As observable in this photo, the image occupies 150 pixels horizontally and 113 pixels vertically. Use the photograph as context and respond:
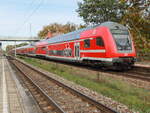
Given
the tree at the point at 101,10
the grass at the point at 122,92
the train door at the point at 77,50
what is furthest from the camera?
the tree at the point at 101,10

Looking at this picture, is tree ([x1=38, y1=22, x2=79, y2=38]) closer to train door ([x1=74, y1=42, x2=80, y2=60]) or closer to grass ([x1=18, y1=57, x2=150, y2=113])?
train door ([x1=74, y1=42, x2=80, y2=60])

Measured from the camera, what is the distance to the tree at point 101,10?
4262 cm

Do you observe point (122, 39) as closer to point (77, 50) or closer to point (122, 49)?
point (122, 49)

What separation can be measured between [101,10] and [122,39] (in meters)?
27.7

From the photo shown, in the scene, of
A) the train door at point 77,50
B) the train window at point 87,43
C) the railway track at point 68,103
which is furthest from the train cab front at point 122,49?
the railway track at point 68,103

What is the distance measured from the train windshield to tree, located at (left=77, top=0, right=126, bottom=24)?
26167mm

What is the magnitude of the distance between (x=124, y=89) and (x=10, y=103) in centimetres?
534

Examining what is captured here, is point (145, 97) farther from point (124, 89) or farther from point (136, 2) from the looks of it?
point (136, 2)

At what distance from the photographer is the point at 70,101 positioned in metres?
8.80

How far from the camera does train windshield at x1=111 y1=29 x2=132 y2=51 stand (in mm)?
16172

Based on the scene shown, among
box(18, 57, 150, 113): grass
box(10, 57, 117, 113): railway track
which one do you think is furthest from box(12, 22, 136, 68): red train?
box(10, 57, 117, 113): railway track

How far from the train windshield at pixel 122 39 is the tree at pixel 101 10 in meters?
26.2

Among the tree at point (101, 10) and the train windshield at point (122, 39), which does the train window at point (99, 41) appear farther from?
the tree at point (101, 10)

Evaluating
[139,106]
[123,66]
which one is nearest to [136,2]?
[123,66]
